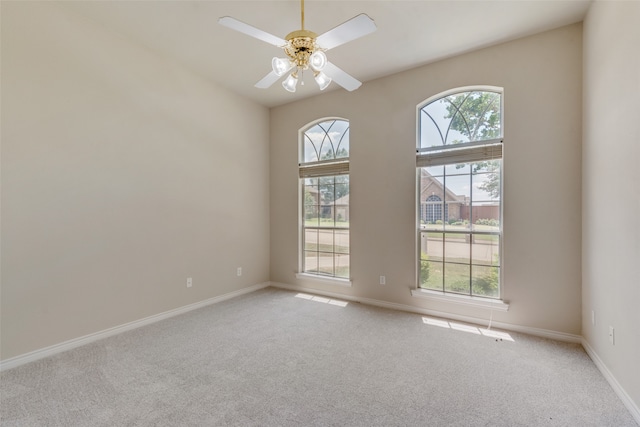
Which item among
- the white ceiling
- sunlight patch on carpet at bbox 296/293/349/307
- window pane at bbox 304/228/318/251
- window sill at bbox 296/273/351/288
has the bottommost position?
sunlight patch on carpet at bbox 296/293/349/307

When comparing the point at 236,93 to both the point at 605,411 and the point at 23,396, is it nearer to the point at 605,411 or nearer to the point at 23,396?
the point at 23,396

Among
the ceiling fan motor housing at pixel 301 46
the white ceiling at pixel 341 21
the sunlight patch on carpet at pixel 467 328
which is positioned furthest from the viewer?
the sunlight patch on carpet at pixel 467 328

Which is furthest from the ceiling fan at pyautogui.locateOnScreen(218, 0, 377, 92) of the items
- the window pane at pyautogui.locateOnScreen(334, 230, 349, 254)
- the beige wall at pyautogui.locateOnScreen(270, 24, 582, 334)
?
the window pane at pyautogui.locateOnScreen(334, 230, 349, 254)


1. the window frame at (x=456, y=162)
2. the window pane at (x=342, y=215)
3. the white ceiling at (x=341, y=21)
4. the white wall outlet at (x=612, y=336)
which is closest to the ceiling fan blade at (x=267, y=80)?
the white ceiling at (x=341, y=21)

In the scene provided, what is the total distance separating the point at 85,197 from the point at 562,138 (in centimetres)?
457

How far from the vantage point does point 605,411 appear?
5.60ft

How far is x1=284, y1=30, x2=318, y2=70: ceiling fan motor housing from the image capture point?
5.94 feet

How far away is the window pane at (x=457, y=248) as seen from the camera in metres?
3.16

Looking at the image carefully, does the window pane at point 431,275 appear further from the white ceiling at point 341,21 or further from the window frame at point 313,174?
the white ceiling at point 341,21

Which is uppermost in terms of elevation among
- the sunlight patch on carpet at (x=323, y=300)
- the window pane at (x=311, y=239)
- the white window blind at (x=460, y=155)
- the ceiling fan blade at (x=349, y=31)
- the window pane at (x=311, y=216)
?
the ceiling fan blade at (x=349, y=31)

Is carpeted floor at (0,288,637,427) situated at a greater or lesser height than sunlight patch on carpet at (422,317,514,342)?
greater

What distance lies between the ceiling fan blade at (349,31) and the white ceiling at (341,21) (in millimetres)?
808

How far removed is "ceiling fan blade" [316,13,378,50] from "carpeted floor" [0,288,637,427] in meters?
2.31

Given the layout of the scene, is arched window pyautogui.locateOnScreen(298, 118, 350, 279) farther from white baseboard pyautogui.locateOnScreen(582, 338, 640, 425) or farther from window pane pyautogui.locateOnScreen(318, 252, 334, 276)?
white baseboard pyautogui.locateOnScreen(582, 338, 640, 425)
